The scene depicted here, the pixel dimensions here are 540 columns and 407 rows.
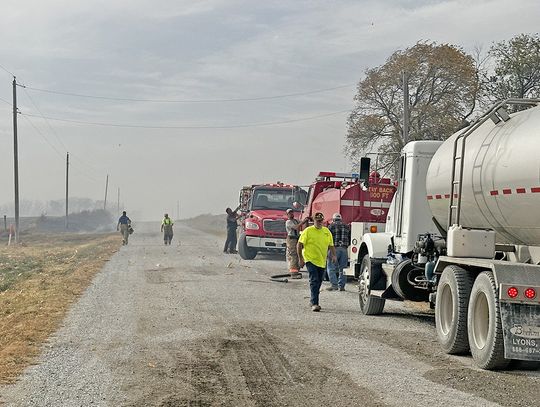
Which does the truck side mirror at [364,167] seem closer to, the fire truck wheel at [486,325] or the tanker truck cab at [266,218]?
the fire truck wheel at [486,325]

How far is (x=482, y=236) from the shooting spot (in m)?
9.88

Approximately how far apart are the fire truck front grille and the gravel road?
40.0 ft

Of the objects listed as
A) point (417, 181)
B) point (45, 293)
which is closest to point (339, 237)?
point (417, 181)

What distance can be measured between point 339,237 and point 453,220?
7.62 m

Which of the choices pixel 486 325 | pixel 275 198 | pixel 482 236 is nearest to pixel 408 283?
pixel 482 236

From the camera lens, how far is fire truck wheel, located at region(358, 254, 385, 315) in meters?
14.1

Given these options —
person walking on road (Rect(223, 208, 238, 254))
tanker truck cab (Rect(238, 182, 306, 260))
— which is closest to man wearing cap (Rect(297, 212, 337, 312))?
tanker truck cab (Rect(238, 182, 306, 260))

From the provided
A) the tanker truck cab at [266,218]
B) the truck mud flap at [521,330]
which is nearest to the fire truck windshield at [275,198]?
the tanker truck cab at [266,218]

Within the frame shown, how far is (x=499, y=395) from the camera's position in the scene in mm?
7641

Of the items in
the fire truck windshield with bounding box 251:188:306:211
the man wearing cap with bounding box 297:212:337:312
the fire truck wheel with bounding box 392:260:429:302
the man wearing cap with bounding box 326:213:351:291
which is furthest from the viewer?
the fire truck windshield with bounding box 251:188:306:211

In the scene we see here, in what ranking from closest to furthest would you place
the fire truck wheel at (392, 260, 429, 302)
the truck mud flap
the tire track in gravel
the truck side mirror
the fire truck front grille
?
the tire track in gravel < the truck mud flap < the fire truck wheel at (392, 260, 429, 302) < the truck side mirror < the fire truck front grille

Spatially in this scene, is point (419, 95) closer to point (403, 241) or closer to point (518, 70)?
point (518, 70)

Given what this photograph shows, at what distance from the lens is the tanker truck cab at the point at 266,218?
29.0m

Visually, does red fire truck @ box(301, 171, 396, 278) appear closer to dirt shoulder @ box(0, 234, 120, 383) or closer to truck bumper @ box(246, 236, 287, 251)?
truck bumper @ box(246, 236, 287, 251)
